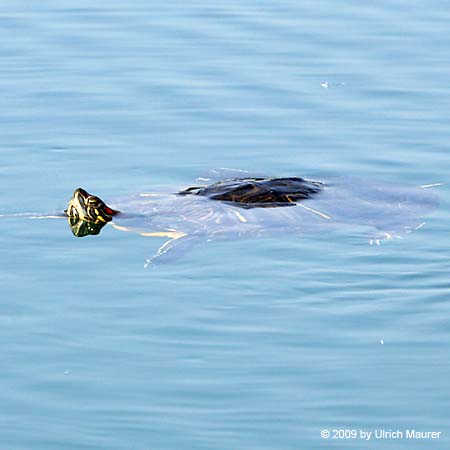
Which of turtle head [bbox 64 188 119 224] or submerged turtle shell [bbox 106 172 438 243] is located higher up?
turtle head [bbox 64 188 119 224]

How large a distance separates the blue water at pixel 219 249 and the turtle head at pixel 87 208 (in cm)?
15

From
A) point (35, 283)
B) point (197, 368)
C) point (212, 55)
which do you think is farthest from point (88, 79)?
point (197, 368)

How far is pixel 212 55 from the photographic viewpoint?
515 inches

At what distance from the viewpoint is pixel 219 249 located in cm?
874

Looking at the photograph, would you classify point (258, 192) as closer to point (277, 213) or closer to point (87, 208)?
point (277, 213)

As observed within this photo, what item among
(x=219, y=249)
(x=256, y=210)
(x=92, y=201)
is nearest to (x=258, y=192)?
(x=256, y=210)

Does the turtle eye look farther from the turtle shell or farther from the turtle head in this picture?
the turtle shell

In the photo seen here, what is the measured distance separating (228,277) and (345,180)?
2168mm

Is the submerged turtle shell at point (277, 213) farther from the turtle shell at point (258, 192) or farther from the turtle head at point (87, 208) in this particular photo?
the turtle head at point (87, 208)

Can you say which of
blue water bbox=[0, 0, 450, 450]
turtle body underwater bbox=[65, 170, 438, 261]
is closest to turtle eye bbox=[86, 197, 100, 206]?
turtle body underwater bbox=[65, 170, 438, 261]

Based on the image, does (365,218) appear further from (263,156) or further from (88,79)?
(88,79)

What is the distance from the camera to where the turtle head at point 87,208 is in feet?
29.5

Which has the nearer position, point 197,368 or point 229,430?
point 229,430

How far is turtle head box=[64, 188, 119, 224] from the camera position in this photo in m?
9.00
